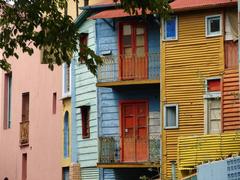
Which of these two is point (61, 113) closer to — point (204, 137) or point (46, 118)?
point (46, 118)

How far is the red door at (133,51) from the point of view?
119ft

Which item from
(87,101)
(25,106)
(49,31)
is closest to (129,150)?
(87,101)

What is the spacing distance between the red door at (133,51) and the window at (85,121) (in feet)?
11.5

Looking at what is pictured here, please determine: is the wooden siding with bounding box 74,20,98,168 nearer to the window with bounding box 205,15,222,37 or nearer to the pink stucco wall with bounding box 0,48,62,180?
the pink stucco wall with bounding box 0,48,62,180

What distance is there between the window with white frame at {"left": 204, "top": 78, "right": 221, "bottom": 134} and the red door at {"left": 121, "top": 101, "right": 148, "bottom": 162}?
3.60 metres

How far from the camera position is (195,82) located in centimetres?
3388

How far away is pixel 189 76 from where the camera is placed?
1340 inches

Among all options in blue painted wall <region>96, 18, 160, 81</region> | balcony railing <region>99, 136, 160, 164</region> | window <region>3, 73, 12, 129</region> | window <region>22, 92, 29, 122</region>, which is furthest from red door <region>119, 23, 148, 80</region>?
window <region>3, 73, 12, 129</region>

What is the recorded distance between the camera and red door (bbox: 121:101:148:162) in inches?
1423

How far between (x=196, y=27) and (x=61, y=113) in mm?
10815

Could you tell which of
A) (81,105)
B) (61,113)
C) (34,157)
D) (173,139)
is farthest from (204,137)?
(34,157)

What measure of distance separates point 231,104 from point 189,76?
2275mm

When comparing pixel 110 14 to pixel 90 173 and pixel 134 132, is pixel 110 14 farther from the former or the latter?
pixel 90 173

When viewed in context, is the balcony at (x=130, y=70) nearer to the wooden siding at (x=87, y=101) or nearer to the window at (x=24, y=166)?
the wooden siding at (x=87, y=101)
